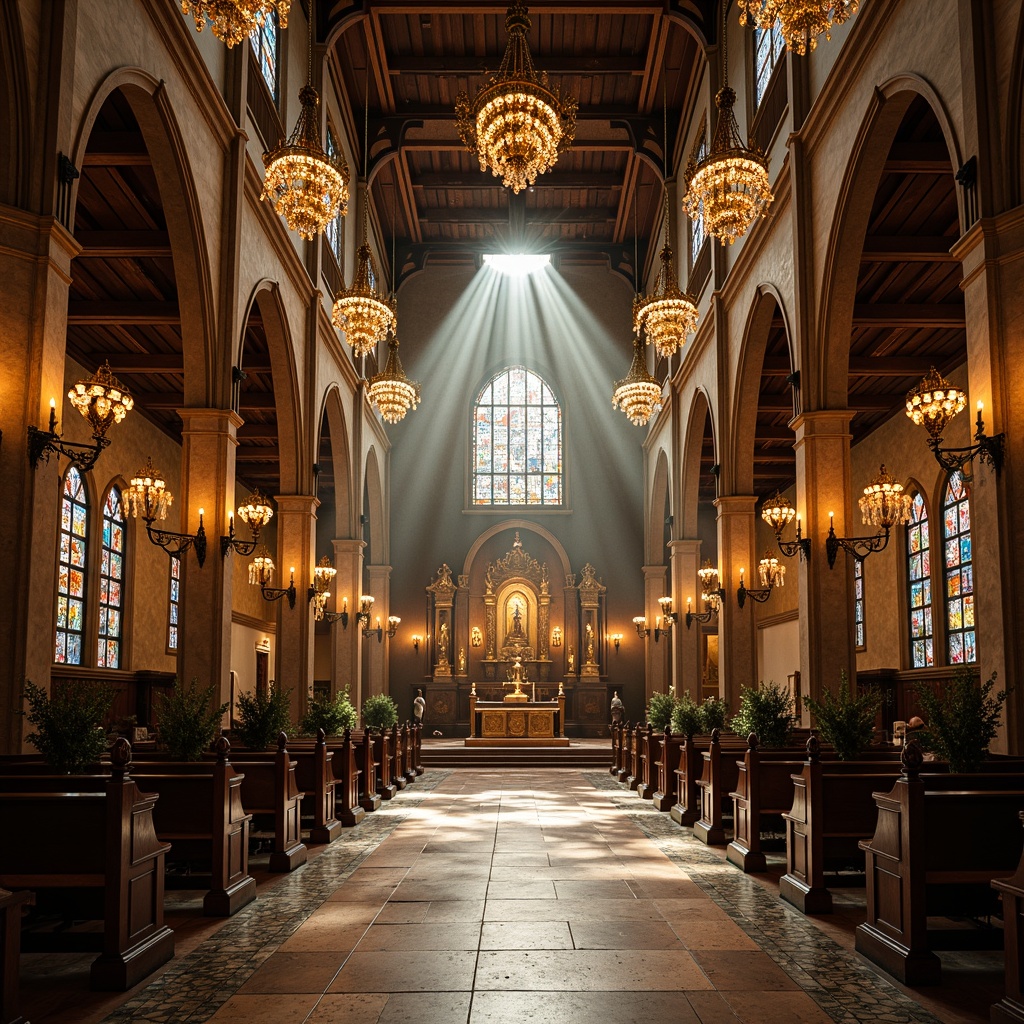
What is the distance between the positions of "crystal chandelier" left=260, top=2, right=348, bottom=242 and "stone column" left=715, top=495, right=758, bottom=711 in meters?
8.89

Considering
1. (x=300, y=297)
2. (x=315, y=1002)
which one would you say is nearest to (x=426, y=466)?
(x=300, y=297)

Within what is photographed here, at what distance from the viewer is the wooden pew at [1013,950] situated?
4.52 m

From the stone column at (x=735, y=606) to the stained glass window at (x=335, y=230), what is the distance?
9207 millimetres

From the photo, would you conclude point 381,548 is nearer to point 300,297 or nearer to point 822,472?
point 300,297

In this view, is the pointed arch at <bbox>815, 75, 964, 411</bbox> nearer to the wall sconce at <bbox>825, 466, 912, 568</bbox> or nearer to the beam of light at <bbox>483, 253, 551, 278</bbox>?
the wall sconce at <bbox>825, 466, 912, 568</bbox>

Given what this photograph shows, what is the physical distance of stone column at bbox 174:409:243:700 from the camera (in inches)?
483

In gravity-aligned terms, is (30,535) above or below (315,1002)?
above

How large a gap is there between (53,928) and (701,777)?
7417 millimetres

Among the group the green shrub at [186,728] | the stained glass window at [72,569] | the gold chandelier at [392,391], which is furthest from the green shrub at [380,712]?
the green shrub at [186,728]

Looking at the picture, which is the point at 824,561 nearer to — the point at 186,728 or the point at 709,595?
the point at 709,595

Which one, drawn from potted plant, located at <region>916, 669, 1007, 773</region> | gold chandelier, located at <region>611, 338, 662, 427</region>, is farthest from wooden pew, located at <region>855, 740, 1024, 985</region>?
gold chandelier, located at <region>611, 338, 662, 427</region>

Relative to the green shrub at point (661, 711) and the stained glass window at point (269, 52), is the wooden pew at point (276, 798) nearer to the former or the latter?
the green shrub at point (661, 711)

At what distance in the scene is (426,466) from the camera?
101 ft

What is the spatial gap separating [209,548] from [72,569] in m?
6.82
